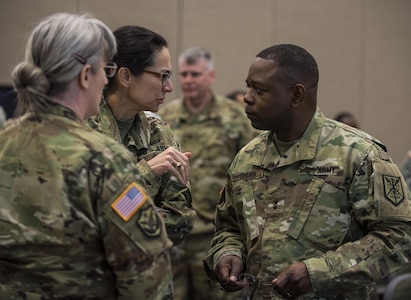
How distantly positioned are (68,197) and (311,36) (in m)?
6.55

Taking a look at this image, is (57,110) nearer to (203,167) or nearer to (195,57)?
(203,167)

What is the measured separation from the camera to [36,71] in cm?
221

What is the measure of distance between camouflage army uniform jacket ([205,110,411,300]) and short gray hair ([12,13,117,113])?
1.07m

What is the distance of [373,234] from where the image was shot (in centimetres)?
296

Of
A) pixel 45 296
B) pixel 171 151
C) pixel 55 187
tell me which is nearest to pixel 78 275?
pixel 45 296

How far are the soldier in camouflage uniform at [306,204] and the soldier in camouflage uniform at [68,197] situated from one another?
0.81 m

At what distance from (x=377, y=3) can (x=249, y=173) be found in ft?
19.4

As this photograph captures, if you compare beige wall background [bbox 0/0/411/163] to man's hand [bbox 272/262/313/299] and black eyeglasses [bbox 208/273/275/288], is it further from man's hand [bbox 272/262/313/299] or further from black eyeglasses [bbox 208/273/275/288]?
man's hand [bbox 272/262/313/299]

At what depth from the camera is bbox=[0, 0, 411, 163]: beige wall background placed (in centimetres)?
746

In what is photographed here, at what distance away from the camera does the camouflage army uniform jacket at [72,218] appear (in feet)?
7.11

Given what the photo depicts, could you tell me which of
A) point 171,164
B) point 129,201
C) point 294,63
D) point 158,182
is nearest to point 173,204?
point 158,182

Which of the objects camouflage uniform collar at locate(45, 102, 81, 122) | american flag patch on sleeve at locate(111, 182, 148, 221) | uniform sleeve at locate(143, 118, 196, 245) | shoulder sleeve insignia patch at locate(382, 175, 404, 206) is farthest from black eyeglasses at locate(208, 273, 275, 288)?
camouflage uniform collar at locate(45, 102, 81, 122)

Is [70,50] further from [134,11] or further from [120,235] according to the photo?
A: [134,11]

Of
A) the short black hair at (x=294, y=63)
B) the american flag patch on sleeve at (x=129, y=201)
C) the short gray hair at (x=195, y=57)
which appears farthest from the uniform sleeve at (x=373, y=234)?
the short gray hair at (x=195, y=57)
